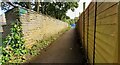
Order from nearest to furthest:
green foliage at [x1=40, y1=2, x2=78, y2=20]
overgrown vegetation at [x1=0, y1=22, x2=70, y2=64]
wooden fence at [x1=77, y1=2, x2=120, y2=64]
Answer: wooden fence at [x1=77, y1=2, x2=120, y2=64] → overgrown vegetation at [x1=0, y1=22, x2=70, y2=64] → green foliage at [x1=40, y1=2, x2=78, y2=20]

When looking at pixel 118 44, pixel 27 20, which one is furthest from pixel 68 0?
pixel 118 44

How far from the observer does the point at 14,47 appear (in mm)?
7344

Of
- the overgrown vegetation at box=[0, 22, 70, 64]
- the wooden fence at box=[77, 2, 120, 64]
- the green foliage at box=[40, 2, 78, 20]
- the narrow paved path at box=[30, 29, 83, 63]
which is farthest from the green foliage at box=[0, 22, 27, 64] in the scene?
the green foliage at box=[40, 2, 78, 20]

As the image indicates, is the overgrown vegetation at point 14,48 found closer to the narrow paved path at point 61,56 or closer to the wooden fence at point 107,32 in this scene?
the narrow paved path at point 61,56

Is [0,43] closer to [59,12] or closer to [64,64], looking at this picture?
[64,64]

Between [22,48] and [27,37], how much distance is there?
114 cm

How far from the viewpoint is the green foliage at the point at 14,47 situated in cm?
643

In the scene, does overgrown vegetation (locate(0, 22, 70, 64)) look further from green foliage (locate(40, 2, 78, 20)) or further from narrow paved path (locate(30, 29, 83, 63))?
green foliage (locate(40, 2, 78, 20))

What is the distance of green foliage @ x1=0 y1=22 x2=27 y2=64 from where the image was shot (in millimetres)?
6432

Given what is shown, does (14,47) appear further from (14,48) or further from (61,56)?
(61,56)

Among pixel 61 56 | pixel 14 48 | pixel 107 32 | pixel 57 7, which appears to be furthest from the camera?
pixel 57 7

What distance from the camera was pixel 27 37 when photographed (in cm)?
873

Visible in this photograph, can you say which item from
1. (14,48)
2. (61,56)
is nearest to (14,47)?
(14,48)

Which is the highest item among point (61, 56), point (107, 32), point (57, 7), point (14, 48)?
point (57, 7)
